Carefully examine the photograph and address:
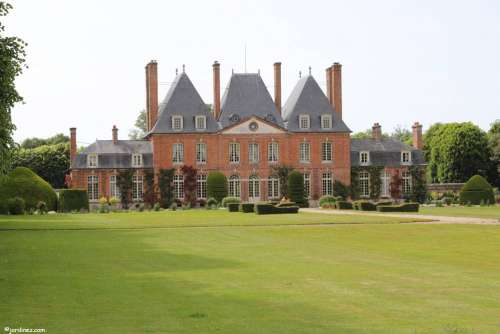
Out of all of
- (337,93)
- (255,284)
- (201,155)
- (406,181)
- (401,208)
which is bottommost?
(255,284)

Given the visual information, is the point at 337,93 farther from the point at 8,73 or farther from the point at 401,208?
the point at 8,73

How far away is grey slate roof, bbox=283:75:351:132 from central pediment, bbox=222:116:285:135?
1.48m

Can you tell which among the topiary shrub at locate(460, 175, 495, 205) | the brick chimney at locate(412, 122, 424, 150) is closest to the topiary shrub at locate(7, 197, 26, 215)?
the topiary shrub at locate(460, 175, 495, 205)

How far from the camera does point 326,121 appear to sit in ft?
194

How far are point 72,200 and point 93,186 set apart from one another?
6.94 meters

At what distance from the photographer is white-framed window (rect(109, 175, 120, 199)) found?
57.3 m

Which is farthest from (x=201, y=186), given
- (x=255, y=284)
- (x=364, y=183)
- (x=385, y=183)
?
(x=255, y=284)

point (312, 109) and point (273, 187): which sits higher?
point (312, 109)

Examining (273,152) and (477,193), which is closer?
(477,193)

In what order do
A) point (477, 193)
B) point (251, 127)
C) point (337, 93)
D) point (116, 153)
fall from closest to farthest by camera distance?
1. point (477, 193)
2. point (251, 127)
3. point (116, 153)
4. point (337, 93)

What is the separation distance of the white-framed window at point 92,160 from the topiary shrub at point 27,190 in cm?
653

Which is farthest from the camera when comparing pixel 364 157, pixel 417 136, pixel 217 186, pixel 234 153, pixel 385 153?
pixel 417 136

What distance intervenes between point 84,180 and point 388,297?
47446 millimetres

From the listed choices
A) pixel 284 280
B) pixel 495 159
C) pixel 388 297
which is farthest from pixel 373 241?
pixel 495 159
